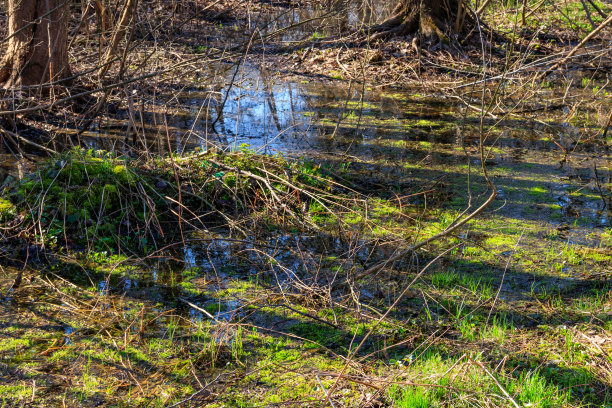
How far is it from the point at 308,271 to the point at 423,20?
8444 mm

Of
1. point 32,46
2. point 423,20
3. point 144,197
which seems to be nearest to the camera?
point 144,197

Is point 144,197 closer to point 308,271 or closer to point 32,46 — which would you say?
point 308,271

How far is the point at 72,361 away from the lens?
3.52m

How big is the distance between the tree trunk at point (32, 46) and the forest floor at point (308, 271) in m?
0.60

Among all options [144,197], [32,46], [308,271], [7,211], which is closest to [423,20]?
[32,46]

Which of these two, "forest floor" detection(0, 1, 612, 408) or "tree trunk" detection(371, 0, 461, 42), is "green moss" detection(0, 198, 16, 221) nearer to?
"forest floor" detection(0, 1, 612, 408)

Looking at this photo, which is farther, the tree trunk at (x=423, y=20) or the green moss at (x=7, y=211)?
the tree trunk at (x=423, y=20)

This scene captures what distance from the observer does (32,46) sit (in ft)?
26.2

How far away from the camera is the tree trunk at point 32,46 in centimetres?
776

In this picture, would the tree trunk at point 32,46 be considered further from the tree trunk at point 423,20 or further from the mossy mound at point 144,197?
the tree trunk at point 423,20

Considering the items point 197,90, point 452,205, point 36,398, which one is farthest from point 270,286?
point 197,90

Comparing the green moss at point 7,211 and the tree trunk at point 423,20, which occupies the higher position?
the tree trunk at point 423,20

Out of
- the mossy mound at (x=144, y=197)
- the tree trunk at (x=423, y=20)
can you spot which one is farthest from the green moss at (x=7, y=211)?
the tree trunk at (x=423, y=20)

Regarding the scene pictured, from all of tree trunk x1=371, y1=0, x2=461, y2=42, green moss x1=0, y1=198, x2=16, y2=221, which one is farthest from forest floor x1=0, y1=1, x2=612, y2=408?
tree trunk x1=371, y1=0, x2=461, y2=42
